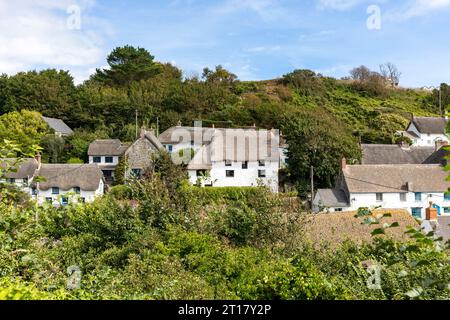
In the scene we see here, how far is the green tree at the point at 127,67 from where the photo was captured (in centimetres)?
6328

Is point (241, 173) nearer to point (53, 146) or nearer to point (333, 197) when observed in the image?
point (333, 197)

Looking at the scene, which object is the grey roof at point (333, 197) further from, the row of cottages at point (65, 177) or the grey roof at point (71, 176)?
the grey roof at point (71, 176)

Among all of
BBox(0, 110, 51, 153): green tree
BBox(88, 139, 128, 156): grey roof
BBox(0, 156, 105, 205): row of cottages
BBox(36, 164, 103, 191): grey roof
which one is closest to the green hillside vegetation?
BBox(88, 139, 128, 156): grey roof

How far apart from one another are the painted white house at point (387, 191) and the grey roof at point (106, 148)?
21.4m

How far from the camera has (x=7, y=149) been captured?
19.7ft

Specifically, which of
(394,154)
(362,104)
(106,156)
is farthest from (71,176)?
(362,104)

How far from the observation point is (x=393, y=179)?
35500mm

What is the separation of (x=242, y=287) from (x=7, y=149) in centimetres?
423

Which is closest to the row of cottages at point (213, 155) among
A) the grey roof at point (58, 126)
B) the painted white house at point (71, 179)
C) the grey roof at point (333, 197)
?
the painted white house at point (71, 179)

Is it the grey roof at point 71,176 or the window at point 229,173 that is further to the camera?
the window at point 229,173

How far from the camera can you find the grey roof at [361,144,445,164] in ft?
147

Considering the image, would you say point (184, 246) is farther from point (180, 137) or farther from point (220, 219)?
point (180, 137)

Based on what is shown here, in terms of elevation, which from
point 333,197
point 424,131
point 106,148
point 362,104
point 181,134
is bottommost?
point 333,197

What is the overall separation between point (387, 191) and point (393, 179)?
1463 millimetres
